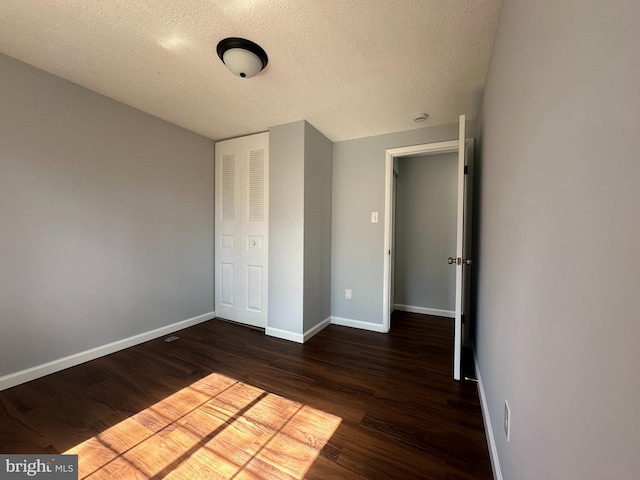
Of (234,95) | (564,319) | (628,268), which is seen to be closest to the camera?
(628,268)

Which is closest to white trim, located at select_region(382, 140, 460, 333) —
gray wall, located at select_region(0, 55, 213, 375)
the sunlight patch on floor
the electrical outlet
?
the sunlight patch on floor

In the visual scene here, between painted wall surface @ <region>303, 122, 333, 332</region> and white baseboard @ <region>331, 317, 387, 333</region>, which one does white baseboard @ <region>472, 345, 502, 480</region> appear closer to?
white baseboard @ <region>331, 317, 387, 333</region>

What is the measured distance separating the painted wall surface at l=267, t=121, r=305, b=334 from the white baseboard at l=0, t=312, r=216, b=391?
119 centimetres

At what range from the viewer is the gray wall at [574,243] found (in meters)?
0.39

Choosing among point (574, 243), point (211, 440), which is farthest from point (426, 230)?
point (211, 440)

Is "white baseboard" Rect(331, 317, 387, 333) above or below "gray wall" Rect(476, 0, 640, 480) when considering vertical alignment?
below

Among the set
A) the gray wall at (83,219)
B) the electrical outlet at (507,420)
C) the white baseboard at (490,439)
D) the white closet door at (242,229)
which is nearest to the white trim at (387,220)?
the white baseboard at (490,439)

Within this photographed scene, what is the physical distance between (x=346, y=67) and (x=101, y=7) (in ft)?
4.84

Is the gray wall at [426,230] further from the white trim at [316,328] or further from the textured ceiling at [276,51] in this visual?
the white trim at [316,328]

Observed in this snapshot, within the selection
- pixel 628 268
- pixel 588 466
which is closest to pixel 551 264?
pixel 628 268

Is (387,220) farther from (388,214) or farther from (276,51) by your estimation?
(276,51)

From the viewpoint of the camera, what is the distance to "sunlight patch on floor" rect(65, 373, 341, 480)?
125 centimetres

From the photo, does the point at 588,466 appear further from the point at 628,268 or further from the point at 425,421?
the point at 425,421

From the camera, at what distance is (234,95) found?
7.24 ft
